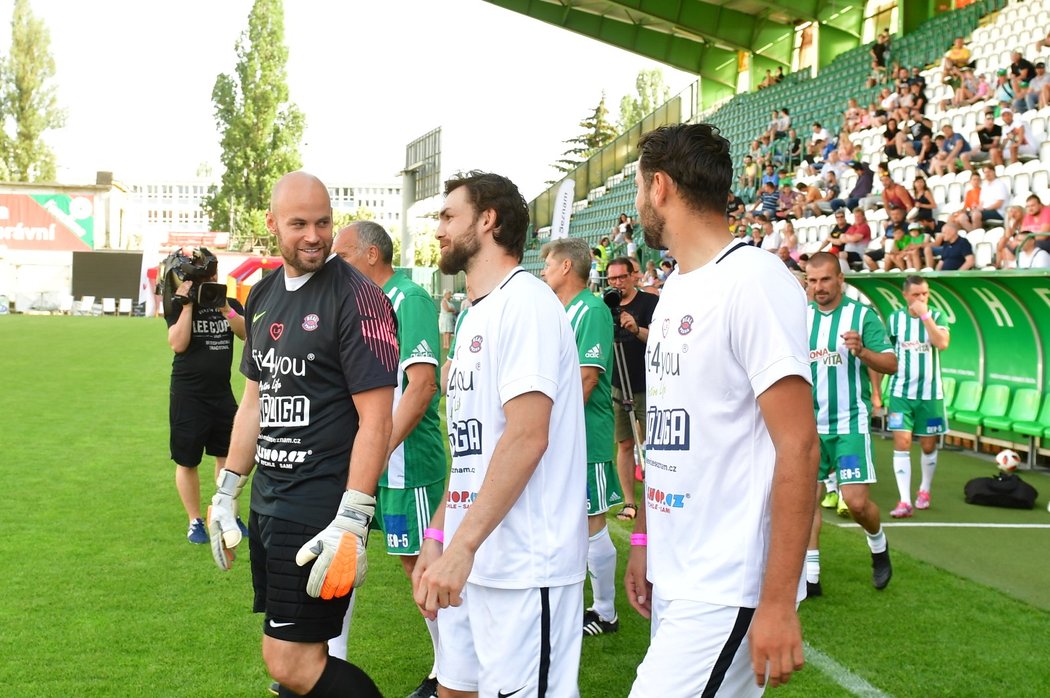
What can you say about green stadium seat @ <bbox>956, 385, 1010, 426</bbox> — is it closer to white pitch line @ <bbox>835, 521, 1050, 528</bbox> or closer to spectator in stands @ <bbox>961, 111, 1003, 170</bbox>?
white pitch line @ <bbox>835, 521, 1050, 528</bbox>

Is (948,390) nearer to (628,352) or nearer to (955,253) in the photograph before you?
(955,253)

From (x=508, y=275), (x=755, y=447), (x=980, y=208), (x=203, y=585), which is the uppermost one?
(x=980, y=208)

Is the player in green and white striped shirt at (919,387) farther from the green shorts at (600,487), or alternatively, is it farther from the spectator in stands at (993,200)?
the spectator in stands at (993,200)

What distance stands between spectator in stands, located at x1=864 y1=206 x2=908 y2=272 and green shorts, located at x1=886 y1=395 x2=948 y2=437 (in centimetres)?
728

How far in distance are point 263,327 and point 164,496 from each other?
658 cm

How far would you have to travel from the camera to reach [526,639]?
294 cm

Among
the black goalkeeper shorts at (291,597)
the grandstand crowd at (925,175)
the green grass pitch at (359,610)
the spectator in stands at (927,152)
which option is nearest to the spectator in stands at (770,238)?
the grandstand crowd at (925,175)

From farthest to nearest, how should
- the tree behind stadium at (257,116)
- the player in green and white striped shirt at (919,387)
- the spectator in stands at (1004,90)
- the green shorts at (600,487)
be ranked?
the tree behind stadium at (257,116), the spectator in stands at (1004,90), the player in green and white striped shirt at (919,387), the green shorts at (600,487)

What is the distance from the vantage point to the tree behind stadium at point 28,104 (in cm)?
6750

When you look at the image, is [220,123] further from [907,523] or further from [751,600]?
[751,600]

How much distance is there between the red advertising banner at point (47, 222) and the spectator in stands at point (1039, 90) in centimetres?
5456

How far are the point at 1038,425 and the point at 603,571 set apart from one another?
765 cm

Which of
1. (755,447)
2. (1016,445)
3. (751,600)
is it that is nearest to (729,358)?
(755,447)

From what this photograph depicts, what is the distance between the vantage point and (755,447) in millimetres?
2531
